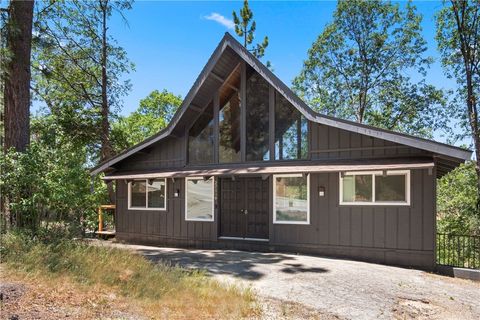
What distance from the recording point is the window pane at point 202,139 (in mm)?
10992

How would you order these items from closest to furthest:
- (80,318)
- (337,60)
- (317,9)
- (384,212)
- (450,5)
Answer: (80,318) < (384,212) < (450,5) < (317,9) < (337,60)

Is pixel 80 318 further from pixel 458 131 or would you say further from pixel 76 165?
pixel 458 131

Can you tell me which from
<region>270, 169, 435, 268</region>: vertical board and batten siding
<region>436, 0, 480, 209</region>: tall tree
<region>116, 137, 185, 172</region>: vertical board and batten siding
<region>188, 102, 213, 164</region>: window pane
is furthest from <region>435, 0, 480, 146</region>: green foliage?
<region>116, 137, 185, 172</region>: vertical board and batten siding

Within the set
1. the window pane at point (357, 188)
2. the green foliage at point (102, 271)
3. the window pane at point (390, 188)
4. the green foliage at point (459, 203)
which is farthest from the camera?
the green foliage at point (459, 203)

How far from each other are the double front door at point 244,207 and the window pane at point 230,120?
88cm

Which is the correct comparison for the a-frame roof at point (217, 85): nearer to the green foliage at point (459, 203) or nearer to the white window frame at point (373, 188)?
the white window frame at point (373, 188)

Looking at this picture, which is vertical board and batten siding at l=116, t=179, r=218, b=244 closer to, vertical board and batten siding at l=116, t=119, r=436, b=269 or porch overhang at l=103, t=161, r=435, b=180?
vertical board and batten siding at l=116, t=119, r=436, b=269

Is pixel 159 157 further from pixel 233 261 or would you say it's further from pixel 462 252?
pixel 462 252

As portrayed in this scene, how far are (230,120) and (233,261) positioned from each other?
4.67 metres

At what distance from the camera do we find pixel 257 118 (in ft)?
33.6

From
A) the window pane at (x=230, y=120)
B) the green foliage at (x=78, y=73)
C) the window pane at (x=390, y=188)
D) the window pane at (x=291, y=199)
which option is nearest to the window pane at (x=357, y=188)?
the window pane at (x=390, y=188)

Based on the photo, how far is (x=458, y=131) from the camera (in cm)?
1686

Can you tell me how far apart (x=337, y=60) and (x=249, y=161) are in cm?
1427

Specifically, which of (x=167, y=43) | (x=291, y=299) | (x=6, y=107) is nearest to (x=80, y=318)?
(x=291, y=299)
